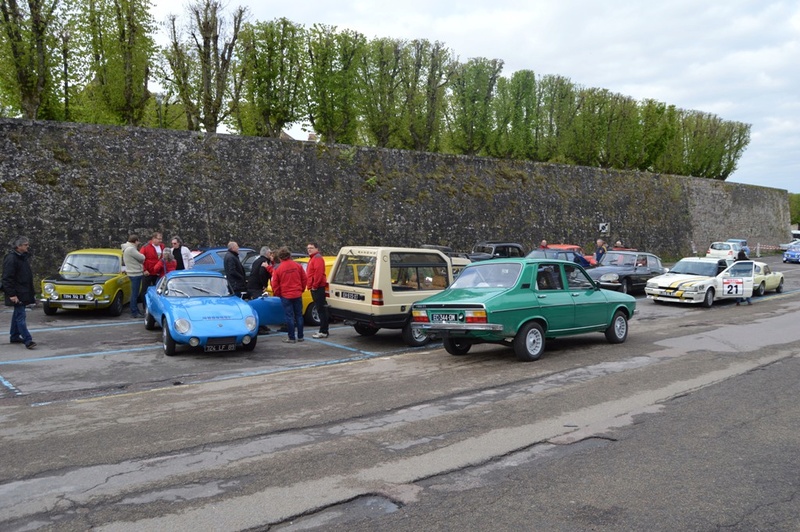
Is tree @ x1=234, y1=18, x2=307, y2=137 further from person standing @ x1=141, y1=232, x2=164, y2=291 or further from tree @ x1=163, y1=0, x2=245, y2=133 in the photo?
person standing @ x1=141, y1=232, x2=164, y2=291

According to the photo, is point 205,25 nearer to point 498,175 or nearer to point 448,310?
point 498,175

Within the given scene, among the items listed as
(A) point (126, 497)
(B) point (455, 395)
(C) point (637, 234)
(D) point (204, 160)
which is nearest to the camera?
(A) point (126, 497)

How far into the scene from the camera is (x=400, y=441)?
608cm

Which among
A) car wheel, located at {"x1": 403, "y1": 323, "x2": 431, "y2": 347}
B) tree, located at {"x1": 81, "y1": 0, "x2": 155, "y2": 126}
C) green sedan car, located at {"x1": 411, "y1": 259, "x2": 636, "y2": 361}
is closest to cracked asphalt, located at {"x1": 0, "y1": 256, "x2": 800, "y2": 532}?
green sedan car, located at {"x1": 411, "y1": 259, "x2": 636, "y2": 361}

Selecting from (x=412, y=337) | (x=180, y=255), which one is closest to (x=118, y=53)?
(x=180, y=255)

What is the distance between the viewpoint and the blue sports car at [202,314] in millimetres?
10625

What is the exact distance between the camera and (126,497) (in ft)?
15.5

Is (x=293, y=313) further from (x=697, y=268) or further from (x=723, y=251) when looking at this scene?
(x=723, y=251)

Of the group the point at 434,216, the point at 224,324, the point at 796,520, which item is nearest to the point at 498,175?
the point at 434,216

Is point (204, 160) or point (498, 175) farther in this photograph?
point (498, 175)

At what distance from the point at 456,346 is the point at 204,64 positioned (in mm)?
19022

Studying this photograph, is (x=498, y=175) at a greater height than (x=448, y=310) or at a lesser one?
greater

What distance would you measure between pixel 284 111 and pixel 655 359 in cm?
2101

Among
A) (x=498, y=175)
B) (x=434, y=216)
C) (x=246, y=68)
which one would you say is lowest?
(x=434, y=216)
